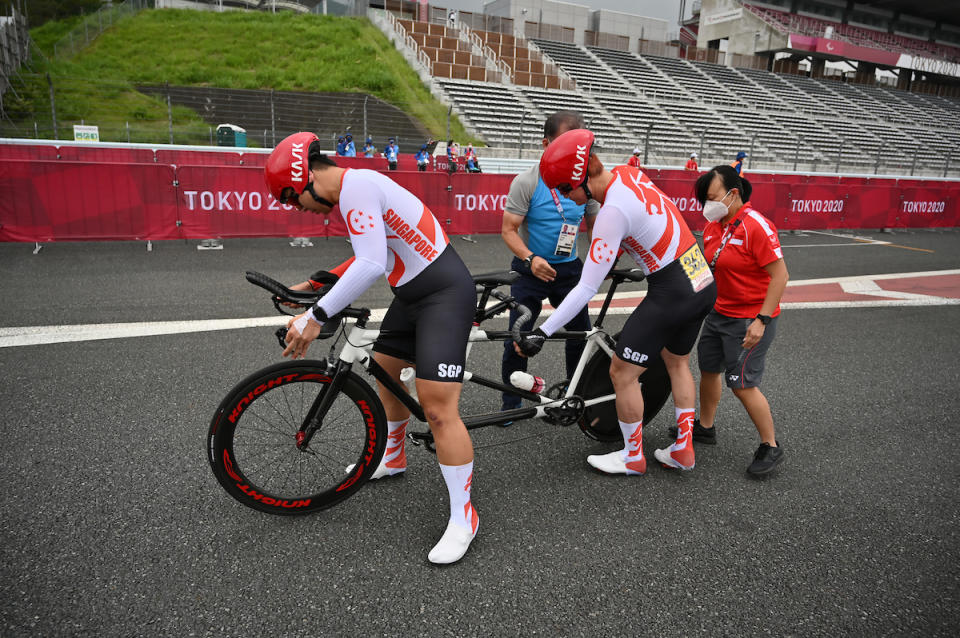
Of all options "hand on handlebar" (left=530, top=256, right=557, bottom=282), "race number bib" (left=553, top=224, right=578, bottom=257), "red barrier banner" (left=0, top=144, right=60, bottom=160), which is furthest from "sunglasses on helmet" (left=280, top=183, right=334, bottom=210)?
"red barrier banner" (left=0, top=144, right=60, bottom=160)

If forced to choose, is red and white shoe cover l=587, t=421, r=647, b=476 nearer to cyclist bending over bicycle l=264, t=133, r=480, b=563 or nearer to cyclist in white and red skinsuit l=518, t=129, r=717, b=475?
cyclist in white and red skinsuit l=518, t=129, r=717, b=475

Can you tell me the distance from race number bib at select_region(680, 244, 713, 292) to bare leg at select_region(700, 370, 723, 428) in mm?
860

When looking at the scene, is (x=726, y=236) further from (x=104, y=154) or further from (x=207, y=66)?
(x=207, y=66)

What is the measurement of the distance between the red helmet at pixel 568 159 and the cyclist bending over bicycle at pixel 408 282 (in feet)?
2.12

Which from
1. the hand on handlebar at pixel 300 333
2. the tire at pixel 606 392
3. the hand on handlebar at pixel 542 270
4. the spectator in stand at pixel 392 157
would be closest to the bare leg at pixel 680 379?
the tire at pixel 606 392

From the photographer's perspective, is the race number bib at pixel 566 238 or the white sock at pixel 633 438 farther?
the race number bib at pixel 566 238

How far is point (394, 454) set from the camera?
3.28 metres

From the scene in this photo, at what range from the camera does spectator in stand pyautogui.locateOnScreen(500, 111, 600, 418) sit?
385cm

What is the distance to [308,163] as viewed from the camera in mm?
2545

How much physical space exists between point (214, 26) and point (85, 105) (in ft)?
59.4

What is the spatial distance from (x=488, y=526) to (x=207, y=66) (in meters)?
35.6

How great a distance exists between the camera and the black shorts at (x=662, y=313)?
3.16 meters

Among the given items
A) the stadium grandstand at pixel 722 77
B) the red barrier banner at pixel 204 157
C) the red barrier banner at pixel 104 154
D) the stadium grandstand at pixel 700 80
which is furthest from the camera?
the stadium grandstand at pixel 722 77

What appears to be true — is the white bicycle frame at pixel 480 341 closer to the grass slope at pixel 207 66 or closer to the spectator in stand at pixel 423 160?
the spectator in stand at pixel 423 160
